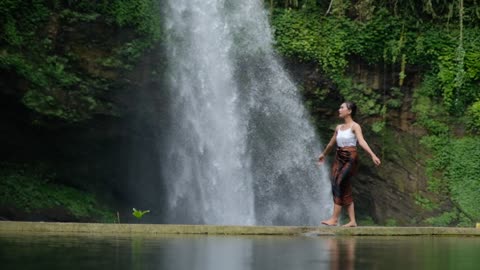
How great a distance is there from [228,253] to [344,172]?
4.28 m

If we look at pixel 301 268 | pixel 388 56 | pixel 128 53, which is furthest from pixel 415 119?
pixel 301 268

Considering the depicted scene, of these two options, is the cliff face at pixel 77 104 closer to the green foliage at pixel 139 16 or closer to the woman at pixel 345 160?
the green foliage at pixel 139 16

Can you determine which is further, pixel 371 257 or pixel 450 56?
pixel 450 56

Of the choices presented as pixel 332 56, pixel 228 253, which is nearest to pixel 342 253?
pixel 228 253

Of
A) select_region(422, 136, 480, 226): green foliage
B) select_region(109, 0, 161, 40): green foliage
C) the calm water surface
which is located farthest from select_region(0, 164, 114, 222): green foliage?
the calm water surface

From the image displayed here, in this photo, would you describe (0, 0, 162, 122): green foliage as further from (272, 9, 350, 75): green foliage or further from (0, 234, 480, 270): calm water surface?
(0, 234, 480, 270): calm water surface

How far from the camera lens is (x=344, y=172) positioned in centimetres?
1071

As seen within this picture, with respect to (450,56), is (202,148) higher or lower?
lower

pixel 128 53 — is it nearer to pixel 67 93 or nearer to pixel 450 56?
pixel 67 93

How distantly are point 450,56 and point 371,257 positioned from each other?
46.4 ft

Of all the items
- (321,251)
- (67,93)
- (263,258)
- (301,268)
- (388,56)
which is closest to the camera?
(301,268)

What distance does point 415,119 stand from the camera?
19781 mm

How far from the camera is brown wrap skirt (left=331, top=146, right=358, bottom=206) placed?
10.7 m

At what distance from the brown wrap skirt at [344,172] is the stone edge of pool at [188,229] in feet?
3.60
